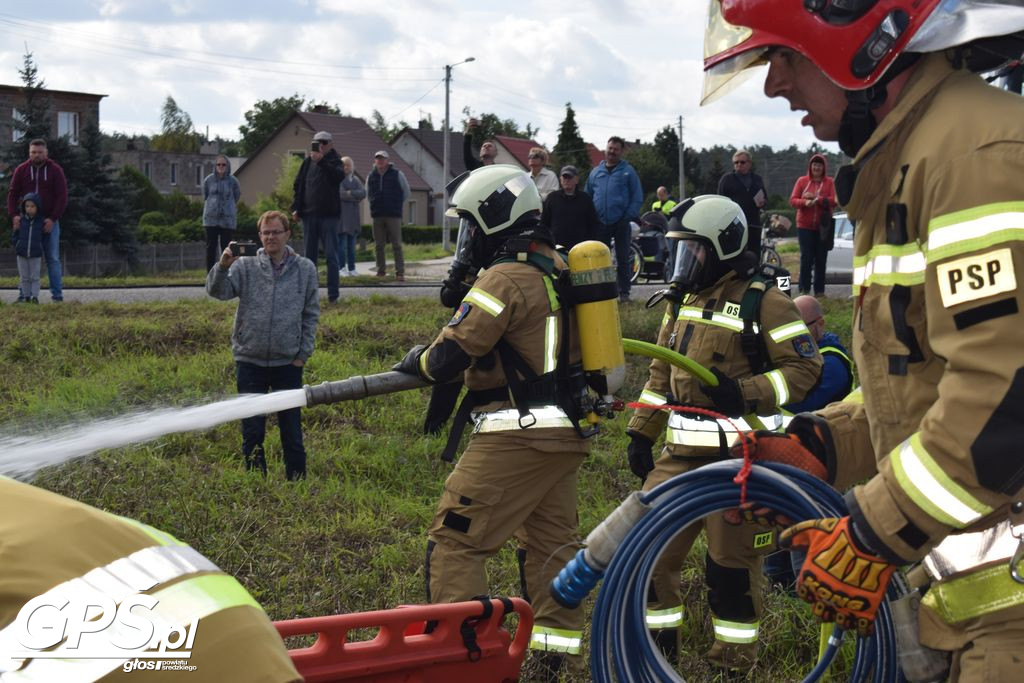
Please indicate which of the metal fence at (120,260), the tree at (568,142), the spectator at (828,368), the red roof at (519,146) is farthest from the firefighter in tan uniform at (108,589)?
the red roof at (519,146)

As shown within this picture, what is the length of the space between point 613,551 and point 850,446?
0.71m

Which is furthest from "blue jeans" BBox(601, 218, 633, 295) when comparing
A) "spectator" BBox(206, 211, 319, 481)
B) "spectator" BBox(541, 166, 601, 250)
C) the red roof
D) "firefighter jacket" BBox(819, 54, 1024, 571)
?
Result: the red roof

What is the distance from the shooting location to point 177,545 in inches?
83.0

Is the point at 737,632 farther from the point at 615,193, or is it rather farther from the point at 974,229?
the point at 615,193

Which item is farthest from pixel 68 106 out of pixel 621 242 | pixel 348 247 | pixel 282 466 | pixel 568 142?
pixel 282 466

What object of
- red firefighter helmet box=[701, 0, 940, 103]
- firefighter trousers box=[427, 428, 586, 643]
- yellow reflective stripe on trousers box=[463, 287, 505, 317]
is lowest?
firefighter trousers box=[427, 428, 586, 643]

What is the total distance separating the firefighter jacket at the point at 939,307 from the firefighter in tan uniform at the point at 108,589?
3.78ft

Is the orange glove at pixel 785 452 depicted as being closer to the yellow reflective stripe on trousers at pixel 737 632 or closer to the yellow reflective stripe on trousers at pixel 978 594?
the yellow reflective stripe on trousers at pixel 978 594

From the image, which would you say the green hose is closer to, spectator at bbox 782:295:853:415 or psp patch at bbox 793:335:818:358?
psp patch at bbox 793:335:818:358

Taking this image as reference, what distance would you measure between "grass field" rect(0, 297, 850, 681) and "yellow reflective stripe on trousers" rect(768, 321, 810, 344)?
4.62 ft

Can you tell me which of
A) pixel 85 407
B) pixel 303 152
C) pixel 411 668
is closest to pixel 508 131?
pixel 303 152

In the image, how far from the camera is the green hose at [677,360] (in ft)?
14.6

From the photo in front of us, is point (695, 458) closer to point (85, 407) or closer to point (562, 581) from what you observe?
point (562, 581)

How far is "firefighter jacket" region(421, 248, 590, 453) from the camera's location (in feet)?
15.3
